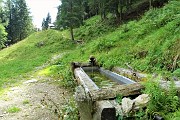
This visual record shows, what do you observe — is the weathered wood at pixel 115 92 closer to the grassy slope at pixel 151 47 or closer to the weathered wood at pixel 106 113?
the weathered wood at pixel 106 113

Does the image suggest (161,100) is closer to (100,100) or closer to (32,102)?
(100,100)

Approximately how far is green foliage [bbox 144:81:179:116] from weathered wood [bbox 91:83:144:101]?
103 cm

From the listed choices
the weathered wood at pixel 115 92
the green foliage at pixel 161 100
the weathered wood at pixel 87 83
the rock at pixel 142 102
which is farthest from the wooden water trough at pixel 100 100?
the green foliage at pixel 161 100

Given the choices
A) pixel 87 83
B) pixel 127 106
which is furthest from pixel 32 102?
pixel 127 106

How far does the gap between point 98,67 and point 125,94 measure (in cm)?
924

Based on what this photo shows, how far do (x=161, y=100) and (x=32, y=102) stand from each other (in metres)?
6.79

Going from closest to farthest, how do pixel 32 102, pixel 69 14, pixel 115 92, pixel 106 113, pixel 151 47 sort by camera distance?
pixel 106 113 < pixel 115 92 < pixel 32 102 < pixel 151 47 < pixel 69 14

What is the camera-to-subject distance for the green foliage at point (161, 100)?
511cm

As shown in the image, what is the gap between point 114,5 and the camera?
35.6 m

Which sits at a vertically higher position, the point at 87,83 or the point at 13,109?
the point at 87,83

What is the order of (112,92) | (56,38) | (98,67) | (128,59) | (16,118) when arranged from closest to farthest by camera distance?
(112,92) → (16,118) → (128,59) → (98,67) → (56,38)

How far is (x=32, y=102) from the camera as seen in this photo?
10914mm

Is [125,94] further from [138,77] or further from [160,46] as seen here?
[160,46]

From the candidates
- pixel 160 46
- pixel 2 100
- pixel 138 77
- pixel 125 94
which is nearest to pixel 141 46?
pixel 160 46
